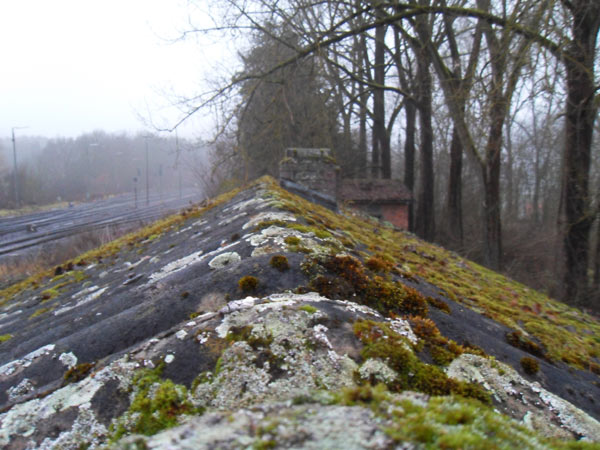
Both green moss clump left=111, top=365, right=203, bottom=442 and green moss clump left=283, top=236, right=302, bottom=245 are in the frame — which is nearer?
green moss clump left=111, top=365, right=203, bottom=442

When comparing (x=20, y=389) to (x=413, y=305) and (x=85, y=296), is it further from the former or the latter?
(x=413, y=305)

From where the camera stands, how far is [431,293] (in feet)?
9.16

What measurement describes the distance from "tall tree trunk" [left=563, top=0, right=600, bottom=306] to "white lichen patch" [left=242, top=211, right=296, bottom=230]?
7245mm

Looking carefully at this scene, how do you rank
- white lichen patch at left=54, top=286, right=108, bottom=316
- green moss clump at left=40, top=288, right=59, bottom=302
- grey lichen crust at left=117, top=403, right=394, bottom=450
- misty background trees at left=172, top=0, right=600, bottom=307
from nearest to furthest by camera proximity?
grey lichen crust at left=117, top=403, right=394, bottom=450, white lichen patch at left=54, top=286, right=108, bottom=316, green moss clump at left=40, top=288, right=59, bottom=302, misty background trees at left=172, top=0, right=600, bottom=307

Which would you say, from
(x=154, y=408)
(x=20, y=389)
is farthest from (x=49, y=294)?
(x=154, y=408)

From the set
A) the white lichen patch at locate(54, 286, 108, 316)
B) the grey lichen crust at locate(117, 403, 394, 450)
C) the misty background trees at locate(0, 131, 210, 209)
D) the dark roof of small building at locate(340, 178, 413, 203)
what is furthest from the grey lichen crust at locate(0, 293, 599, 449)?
the misty background trees at locate(0, 131, 210, 209)

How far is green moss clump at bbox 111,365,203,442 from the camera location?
1246 mm

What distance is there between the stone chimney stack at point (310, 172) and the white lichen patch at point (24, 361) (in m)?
6.47

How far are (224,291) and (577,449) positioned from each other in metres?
1.43

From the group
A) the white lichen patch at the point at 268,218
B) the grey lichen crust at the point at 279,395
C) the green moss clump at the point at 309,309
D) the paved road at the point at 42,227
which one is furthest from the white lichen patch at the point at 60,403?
the paved road at the point at 42,227

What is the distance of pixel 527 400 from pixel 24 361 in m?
2.06

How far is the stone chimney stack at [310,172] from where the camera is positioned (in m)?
8.32

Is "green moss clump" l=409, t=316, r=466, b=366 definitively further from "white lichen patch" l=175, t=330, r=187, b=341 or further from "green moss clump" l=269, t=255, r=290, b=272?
"white lichen patch" l=175, t=330, r=187, b=341

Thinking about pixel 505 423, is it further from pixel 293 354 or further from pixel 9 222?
pixel 9 222
